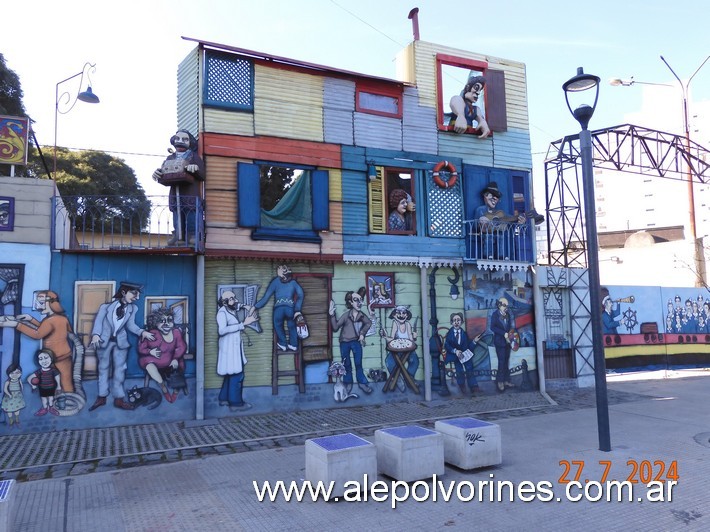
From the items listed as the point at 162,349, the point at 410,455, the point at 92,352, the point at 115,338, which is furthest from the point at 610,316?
the point at 92,352

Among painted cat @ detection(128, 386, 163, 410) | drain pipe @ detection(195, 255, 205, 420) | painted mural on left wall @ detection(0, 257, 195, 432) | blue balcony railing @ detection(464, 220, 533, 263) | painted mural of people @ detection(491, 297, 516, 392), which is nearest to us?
painted mural on left wall @ detection(0, 257, 195, 432)

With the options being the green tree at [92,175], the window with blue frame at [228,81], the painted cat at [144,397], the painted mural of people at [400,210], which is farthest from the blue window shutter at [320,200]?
the green tree at [92,175]

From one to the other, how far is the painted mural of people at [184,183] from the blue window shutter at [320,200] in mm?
2440

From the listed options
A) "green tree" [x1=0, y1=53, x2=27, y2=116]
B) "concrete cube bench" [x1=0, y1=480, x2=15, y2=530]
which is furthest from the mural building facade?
"green tree" [x1=0, y1=53, x2=27, y2=116]

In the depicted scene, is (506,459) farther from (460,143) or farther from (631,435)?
(460,143)

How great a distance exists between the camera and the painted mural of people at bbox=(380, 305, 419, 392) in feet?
40.2

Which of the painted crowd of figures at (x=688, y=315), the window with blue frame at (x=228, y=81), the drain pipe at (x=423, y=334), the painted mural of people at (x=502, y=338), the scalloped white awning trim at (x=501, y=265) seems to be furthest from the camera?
the painted crowd of figures at (x=688, y=315)

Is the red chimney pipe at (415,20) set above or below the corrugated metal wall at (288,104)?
above

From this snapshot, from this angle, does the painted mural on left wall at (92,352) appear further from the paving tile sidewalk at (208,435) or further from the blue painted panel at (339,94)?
the blue painted panel at (339,94)

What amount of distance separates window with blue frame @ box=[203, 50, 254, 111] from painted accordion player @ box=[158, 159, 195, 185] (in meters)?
1.53

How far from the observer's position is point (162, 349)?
10.4m

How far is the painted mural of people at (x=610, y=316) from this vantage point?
641 inches

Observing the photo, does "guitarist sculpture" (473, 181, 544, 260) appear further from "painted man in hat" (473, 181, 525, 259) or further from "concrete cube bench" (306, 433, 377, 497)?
"concrete cube bench" (306, 433, 377, 497)

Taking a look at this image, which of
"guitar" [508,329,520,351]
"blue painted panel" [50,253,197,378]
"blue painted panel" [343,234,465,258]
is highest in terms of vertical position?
"blue painted panel" [343,234,465,258]
